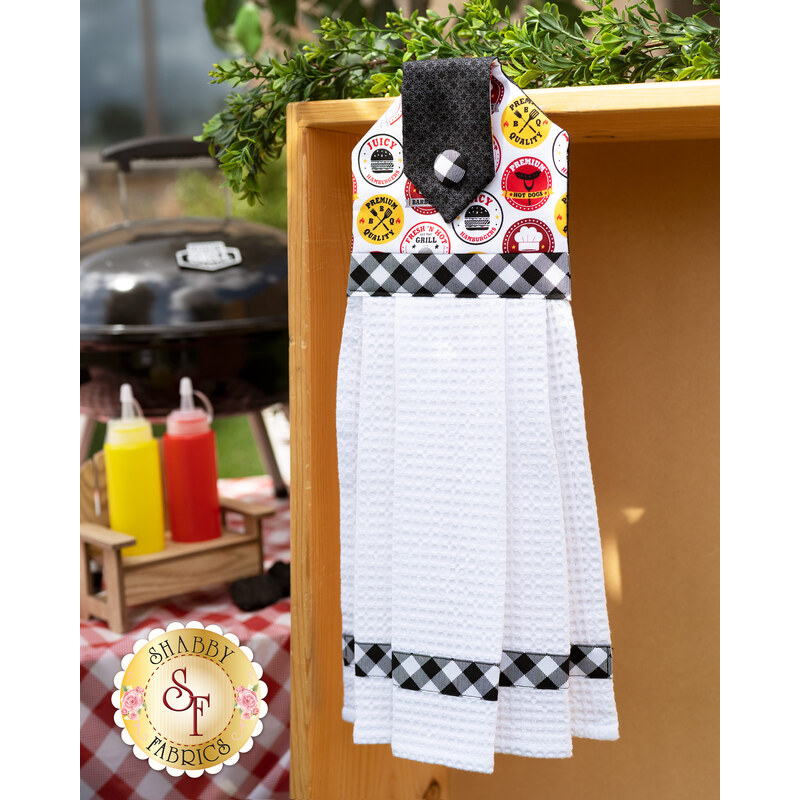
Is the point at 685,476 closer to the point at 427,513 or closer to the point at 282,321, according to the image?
the point at 427,513

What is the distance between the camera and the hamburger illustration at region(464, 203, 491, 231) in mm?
778

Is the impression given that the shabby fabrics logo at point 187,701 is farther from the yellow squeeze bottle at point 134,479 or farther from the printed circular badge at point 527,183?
the printed circular badge at point 527,183

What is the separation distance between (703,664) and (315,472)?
69 centimetres

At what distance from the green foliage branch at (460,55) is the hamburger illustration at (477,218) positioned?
0.18 meters

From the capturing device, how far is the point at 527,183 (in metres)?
0.76

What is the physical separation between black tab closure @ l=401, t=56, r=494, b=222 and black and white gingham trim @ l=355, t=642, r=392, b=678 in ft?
1.43

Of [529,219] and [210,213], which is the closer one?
[529,219]

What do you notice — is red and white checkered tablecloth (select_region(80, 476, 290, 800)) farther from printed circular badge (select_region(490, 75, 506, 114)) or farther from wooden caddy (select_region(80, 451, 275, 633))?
printed circular badge (select_region(490, 75, 506, 114))

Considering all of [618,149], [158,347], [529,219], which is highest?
[618,149]

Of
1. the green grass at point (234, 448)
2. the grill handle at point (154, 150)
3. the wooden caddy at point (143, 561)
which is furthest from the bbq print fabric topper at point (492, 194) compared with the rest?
the green grass at point (234, 448)

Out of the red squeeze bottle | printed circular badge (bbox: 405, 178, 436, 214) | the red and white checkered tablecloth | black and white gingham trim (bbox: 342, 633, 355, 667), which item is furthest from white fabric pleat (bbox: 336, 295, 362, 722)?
the red squeeze bottle

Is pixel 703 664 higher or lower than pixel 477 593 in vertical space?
lower

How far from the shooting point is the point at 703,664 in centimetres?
122
